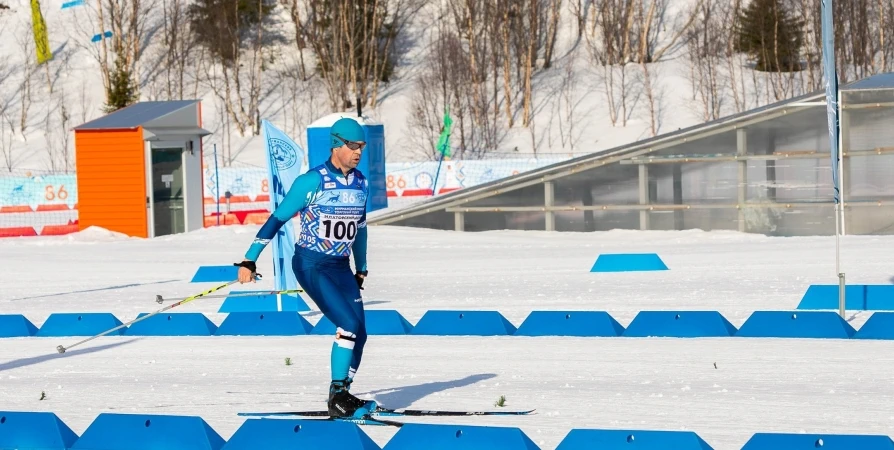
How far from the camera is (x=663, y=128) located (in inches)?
1811

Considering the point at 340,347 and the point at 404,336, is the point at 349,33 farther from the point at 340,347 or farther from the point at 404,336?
the point at 340,347

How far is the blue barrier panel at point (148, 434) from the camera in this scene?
621cm

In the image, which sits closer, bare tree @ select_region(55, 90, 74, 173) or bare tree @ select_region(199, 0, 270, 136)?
bare tree @ select_region(55, 90, 74, 173)

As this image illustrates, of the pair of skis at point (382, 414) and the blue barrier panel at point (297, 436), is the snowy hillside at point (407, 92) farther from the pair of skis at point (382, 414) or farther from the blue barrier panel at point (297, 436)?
the blue barrier panel at point (297, 436)

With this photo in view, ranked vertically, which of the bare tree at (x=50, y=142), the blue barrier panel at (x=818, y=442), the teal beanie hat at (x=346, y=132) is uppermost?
the bare tree at (x=50, y=142)

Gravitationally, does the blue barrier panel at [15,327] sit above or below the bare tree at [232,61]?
below

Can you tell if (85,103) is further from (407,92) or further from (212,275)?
(212,275)

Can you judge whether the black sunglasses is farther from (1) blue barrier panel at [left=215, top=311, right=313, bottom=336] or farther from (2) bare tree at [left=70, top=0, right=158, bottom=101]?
(2) bare tree at [left=70, top=0, right=158, bottom=101]

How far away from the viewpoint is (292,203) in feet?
22.6

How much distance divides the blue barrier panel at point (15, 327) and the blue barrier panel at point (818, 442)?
8317 mm

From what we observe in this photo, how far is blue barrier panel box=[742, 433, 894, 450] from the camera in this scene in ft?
18.0

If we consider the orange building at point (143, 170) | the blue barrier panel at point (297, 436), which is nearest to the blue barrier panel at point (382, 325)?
the blue barrier panel at point (297, 436)

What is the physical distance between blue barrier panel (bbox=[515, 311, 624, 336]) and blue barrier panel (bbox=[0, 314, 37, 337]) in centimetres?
456

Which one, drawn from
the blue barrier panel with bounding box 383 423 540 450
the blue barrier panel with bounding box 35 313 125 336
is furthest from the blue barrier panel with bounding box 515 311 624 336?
the blue barrier panel with bounding box 383 423 540 450
